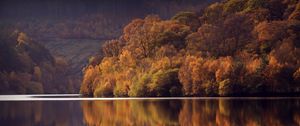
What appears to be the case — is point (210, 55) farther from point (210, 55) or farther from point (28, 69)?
point (28, 69)

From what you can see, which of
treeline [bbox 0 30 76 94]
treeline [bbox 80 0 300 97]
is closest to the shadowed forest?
treeline [bbox 80 0 300 97]

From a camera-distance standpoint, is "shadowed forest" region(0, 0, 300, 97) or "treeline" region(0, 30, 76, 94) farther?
"treeline" region(0, 30, 76, 94)

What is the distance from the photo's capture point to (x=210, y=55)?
10581cm

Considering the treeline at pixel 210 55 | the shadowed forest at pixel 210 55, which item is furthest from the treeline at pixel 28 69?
the treeline at pixel 210 55

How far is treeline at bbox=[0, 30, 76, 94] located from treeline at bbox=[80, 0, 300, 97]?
1317 inches

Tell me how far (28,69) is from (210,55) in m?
82.1

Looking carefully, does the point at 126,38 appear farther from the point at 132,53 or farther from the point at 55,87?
the point at 55,87

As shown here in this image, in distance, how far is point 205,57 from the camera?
108m

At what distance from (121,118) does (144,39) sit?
259ft

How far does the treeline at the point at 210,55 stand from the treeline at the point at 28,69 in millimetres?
33452

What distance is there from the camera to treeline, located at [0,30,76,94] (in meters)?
167

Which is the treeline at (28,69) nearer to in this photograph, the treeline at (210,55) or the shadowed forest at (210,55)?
the shadowed forest at (210,55)

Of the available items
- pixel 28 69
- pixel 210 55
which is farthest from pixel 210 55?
pixel 28 69

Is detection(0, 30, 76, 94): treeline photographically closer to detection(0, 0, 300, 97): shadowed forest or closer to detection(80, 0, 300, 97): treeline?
detection(0, 0, 300, 97): shadowed forest
